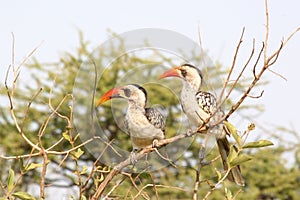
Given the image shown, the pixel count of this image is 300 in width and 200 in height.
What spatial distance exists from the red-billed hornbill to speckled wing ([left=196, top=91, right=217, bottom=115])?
10 centimetres

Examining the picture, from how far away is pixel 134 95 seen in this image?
46.4 inches

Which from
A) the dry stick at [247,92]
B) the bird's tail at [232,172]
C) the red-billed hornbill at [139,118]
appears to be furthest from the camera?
the bird's tail at [232,172]

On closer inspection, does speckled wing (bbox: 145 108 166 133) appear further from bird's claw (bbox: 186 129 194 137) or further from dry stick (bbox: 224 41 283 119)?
dry stick (bbox: 224 41 283 119)

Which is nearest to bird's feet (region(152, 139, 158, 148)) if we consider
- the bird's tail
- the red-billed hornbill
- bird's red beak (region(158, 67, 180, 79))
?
the red-billed hornbill

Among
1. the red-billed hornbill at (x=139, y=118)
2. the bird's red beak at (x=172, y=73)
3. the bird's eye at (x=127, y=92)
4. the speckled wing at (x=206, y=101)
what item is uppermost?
the bird's red beak at (x=172, y=73)

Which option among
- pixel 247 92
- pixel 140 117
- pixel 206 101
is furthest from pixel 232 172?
pixel 247 92

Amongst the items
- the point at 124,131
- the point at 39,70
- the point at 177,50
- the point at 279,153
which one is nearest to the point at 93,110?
the point at 124,131

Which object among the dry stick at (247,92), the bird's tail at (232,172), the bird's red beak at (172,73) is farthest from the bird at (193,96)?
the bird's tail at (232,172)

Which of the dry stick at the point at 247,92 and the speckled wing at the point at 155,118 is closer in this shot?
the dry stick at the point at 247,92

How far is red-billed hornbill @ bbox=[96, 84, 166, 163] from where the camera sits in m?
1.18

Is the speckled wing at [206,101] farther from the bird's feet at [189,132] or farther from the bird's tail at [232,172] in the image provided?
the bird's tail at [232,172]

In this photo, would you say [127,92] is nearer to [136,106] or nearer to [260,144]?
[136,106]

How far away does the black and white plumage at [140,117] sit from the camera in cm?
118

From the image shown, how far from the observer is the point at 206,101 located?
4.17 feet
